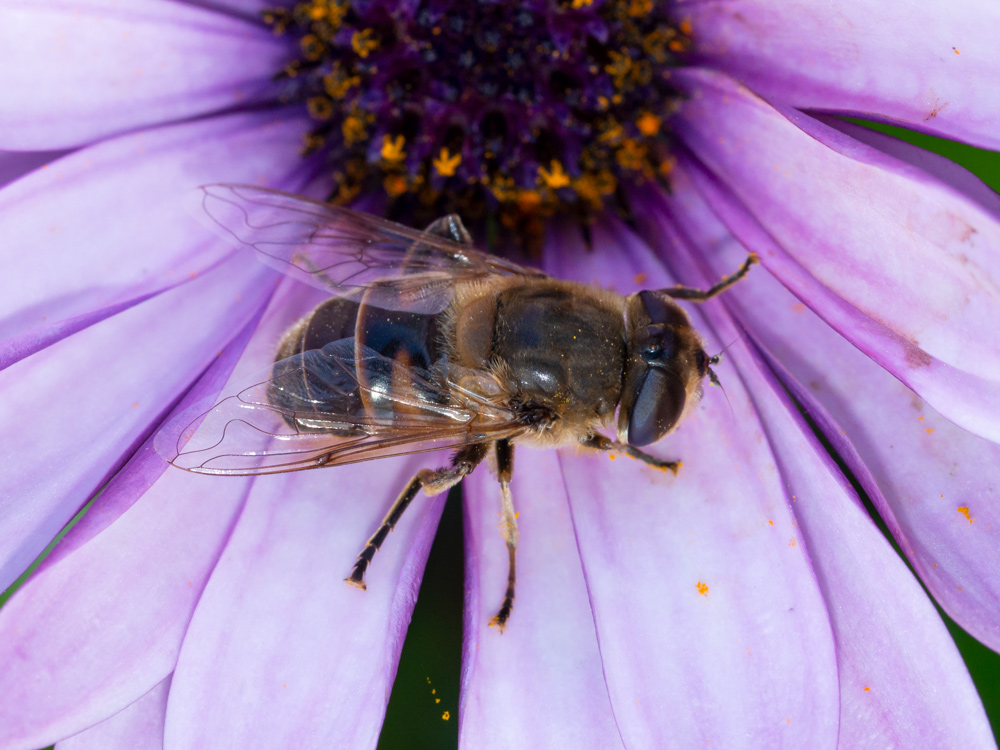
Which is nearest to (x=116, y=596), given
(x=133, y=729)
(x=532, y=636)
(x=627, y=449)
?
(x=133, y=729)

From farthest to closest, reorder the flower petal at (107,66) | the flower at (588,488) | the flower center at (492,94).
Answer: the flower center at (492,94), the flower petal at (107,66), the flower at (588,488)

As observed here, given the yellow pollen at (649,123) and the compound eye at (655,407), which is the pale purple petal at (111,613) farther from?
the yellow pollen at (649,123)

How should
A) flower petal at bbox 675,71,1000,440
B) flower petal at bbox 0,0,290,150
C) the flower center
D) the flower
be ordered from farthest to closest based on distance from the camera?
the flower center
flower petal at bbox 0,0,290,150
the flower
flower petal at bbox 675,71,1000,440

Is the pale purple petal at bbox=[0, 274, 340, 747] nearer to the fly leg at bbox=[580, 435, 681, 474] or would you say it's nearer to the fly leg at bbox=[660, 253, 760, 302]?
the fly leg at bbox=[580, 435, 681, 474]

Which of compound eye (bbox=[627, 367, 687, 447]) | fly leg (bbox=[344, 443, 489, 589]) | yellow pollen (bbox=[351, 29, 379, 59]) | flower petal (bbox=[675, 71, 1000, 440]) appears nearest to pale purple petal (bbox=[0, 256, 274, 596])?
fly leg (bbox=[344, 443, 489, 589])

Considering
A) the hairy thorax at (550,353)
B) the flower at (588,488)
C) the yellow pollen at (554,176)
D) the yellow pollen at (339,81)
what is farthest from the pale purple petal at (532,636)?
the yellow pollen at (339,81)

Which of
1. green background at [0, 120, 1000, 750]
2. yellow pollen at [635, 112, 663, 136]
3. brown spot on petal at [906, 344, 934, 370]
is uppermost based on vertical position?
yellow pollen at [635, 112, 663, 136]

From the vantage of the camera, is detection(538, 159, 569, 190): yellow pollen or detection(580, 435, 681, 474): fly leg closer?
detection(580, 435, 681, 474): fly leg
